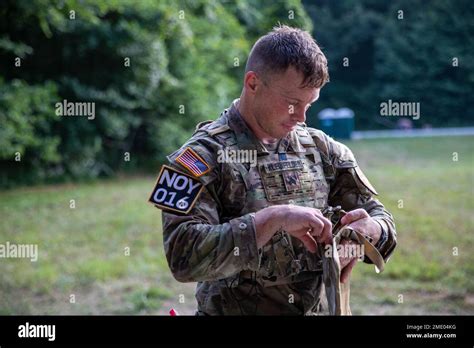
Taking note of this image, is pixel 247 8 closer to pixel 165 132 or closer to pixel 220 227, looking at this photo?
pixel 165 132

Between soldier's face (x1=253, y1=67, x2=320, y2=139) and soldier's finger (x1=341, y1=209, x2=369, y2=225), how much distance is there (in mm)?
337

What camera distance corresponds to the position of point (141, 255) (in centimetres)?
772

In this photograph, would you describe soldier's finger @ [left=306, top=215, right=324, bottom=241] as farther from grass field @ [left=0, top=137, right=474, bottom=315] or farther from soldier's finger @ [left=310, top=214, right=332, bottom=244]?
grass field @ [left=0, top=137, right=474, bottom=315]

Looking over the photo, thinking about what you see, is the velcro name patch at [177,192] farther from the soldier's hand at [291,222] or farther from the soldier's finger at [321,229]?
the soldier's finger at [321,229]

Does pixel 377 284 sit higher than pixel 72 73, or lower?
lower

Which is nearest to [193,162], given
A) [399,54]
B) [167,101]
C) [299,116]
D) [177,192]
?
[177,192]

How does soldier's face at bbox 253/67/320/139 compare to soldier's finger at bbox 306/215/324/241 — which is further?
soldier's face at bbox 253/67/320/139

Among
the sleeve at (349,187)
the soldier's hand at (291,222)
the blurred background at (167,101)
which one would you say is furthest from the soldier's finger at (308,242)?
the blurred background at (167,101)

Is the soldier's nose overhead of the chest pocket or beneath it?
overhead

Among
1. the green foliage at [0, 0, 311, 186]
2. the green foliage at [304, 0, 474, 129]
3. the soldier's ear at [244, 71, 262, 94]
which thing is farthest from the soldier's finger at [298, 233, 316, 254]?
the green foliage at [304, 0, 474, 129]

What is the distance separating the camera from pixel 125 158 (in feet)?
48.3

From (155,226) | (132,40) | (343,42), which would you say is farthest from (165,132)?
(155,226)

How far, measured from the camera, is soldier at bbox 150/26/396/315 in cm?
231
